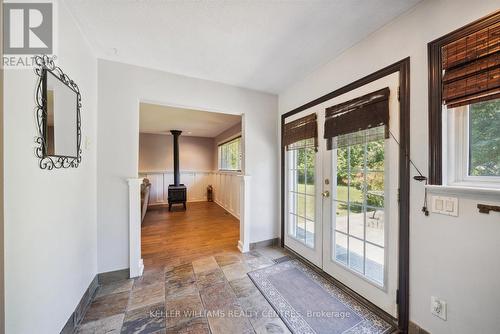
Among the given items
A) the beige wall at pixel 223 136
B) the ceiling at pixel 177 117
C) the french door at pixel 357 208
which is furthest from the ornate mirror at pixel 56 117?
the beige wall at pixel 223 136

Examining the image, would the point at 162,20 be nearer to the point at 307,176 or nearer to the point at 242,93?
the point at 242,93

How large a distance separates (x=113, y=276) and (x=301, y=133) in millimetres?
2661

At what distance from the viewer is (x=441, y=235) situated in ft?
3.84

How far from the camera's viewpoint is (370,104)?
156 centimetres

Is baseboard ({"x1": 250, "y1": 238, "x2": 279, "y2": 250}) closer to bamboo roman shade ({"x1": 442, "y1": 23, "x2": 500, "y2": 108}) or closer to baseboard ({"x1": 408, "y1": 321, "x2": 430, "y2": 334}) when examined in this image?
baseboard ({"x1": 408, "y1": 321, "x2": 430, "y2": 334})

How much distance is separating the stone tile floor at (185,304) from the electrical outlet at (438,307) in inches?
38.5

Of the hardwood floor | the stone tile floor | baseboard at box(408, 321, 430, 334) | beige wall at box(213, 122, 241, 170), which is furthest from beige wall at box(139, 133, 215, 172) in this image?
baseboard at box(408, 321, 430, 334)

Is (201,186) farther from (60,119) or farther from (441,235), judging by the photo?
(441,235)

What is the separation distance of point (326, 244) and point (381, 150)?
1.12m

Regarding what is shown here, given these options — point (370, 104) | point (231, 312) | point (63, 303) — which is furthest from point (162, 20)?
point (231, 312)

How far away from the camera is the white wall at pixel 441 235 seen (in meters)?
1.01

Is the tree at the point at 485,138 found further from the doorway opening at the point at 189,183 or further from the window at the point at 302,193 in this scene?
the doorway opening at the point at 189,183

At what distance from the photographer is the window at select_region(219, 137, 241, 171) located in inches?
199

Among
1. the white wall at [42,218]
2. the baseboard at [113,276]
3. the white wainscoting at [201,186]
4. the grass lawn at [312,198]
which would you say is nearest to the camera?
the white wall at [42,218]
